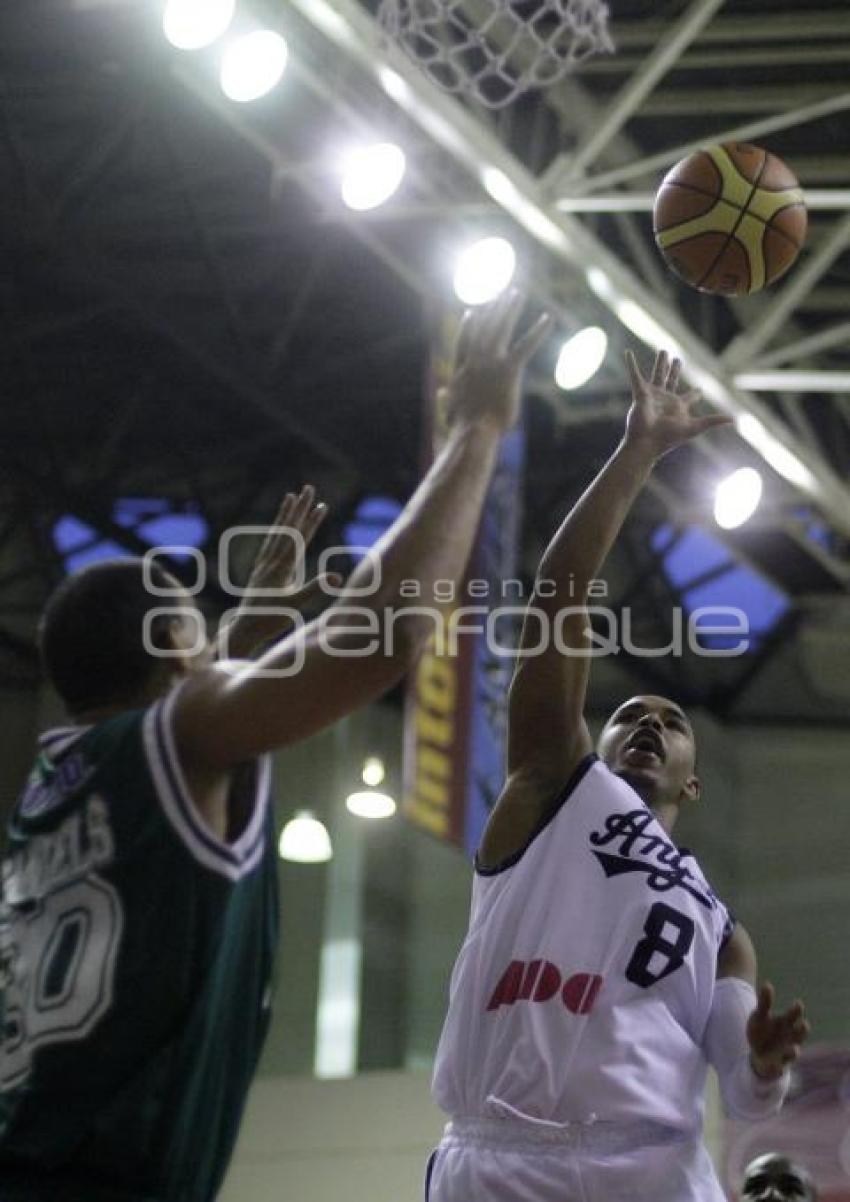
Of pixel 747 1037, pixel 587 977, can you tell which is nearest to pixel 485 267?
pixel 587 977

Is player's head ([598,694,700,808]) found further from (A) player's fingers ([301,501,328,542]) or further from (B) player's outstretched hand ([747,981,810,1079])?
(A) player's fingers ([301,501,328,542])

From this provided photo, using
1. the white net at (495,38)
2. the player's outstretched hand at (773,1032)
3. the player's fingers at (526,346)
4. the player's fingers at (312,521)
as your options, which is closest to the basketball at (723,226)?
the white net at (495,38)

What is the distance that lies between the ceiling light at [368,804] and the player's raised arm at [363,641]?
12.0 metres

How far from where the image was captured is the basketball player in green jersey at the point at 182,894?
2.79m

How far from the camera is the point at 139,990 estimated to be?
281 centimetres

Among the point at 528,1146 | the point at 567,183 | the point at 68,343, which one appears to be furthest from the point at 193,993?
the point at 68,343

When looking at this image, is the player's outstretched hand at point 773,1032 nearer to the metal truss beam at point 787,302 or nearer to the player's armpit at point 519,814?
the player's armpit at point 519,814

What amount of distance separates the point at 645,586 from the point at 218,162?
616 centimetres

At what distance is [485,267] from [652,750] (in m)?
5.96

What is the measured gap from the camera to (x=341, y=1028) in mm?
13906

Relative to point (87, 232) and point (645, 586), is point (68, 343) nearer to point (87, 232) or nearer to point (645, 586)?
point (87, 232)

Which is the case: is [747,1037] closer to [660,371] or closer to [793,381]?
[660,371]

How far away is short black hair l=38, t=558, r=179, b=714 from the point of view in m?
3.00

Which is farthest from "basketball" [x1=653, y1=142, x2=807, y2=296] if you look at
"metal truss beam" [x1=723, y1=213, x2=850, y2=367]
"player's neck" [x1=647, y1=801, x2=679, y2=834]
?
"metal truss beam" [x1=723, y1=213, x2=850, y2=367]
